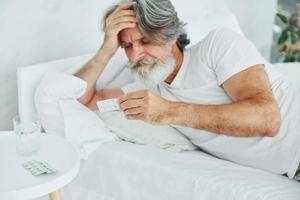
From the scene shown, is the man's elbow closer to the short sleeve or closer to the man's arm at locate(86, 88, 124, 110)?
the short sleeve

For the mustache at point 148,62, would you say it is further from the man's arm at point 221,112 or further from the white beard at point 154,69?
the man's arm at point 221,112

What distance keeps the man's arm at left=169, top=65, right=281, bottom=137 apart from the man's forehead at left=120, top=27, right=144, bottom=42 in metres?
0.30

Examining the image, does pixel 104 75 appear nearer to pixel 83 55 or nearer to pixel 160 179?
pixel 83 55

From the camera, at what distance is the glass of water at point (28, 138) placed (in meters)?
1.46

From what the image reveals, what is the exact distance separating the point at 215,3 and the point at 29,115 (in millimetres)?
1369

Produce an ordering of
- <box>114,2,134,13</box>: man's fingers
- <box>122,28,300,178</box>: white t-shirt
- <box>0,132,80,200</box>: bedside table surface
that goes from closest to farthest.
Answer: <box>0,132,80,200</box>: bedside table surface → <box>122,28,300,178</box>: white t-shirt → <box>114,2,134,13</box>: man's fingers

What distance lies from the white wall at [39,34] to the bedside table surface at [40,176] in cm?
30

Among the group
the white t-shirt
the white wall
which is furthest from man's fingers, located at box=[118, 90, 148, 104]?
the white wall

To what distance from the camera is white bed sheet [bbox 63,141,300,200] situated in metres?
1.41

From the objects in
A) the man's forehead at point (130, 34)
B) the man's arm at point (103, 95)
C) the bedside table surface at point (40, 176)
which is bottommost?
the bedside table surface at point (40, 176)

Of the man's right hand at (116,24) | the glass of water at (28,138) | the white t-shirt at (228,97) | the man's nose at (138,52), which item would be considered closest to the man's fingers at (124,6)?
the man's right hand at (116,24)

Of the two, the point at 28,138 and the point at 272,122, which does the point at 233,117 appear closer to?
the point at 272,122

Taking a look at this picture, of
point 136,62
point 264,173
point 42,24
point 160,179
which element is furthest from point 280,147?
point 42,24

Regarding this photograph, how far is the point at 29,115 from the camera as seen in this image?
5.98ft
